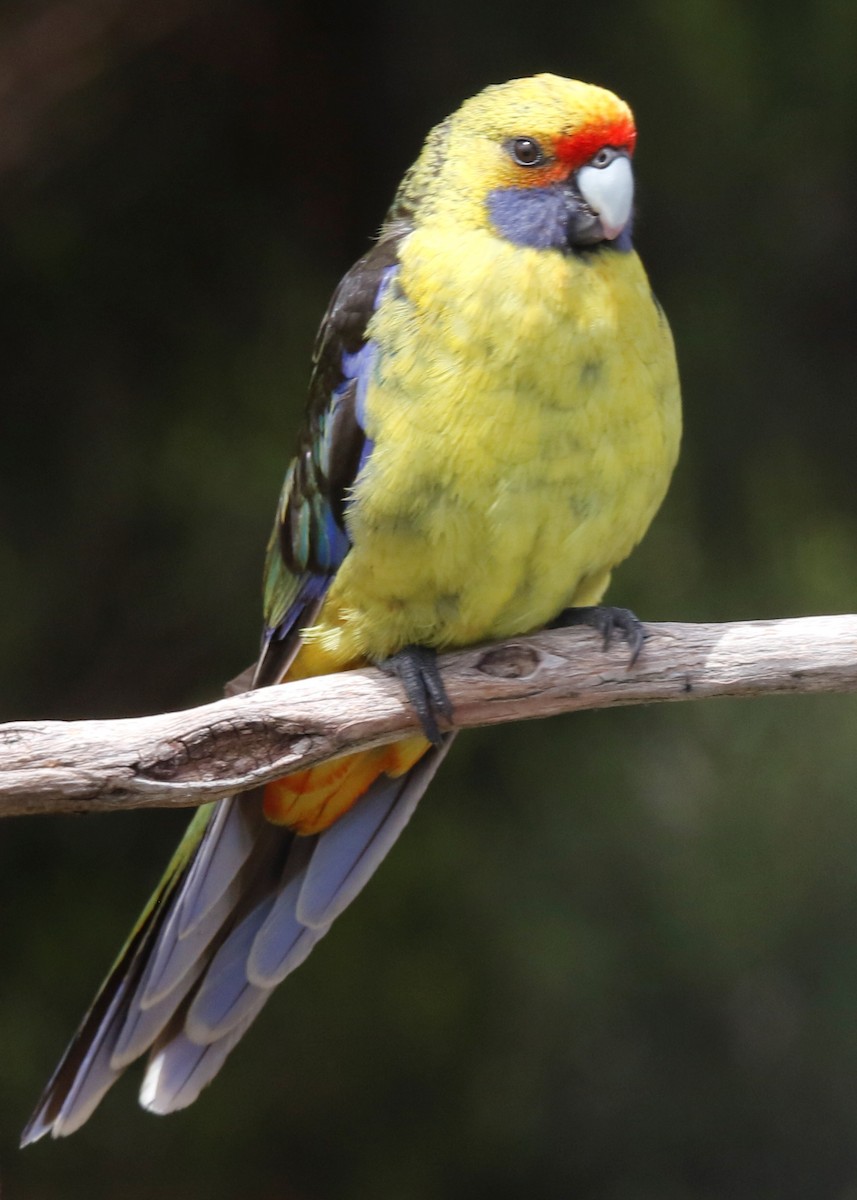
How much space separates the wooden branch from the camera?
1.56 m

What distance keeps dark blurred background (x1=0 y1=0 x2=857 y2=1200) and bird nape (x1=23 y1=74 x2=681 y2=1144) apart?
0.54m

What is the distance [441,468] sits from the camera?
1661mm

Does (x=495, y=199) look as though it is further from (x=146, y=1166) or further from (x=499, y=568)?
(x=146, y=1166)

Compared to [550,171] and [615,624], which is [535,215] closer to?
[550,171]

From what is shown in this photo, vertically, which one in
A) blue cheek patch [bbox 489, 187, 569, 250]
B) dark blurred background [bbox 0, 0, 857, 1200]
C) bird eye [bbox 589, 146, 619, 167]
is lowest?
dark blurred background [bbox 0, 0, 857, 1200]

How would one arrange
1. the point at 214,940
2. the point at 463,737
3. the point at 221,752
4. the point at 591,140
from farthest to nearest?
the point at 463,737 < the point at 214,940 < the point at 591,140 < the point at 221,752

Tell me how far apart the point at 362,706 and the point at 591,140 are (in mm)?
822

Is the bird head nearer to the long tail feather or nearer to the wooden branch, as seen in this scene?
the wooden branch

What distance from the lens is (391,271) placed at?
1.77m

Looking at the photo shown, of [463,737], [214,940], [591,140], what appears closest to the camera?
[591,140]

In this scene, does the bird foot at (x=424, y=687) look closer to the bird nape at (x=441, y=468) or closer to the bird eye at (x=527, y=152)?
the bird nape at (x=441, y=468)

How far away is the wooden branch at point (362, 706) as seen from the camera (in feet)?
5.13

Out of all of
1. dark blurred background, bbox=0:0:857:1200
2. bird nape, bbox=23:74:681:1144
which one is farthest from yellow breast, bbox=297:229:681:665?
dark blurred background, bbox=0:0:857:1200

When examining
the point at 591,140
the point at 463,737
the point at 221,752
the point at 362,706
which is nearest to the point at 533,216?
the point at 591,140
